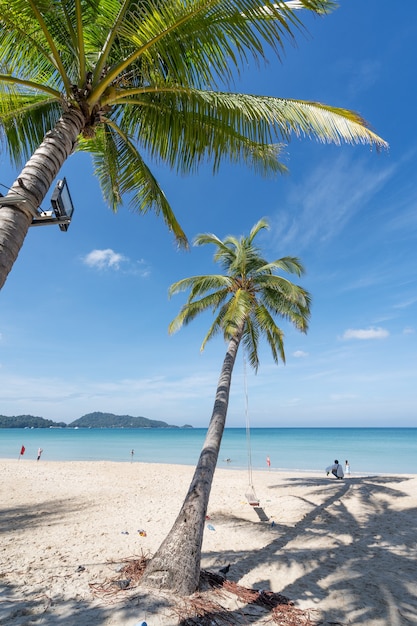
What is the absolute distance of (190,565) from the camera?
4.52 metres

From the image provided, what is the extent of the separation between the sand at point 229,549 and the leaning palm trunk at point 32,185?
3799mm

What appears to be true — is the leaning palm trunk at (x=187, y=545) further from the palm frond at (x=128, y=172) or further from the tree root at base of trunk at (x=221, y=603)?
the palm frond at (x=128, y=172)

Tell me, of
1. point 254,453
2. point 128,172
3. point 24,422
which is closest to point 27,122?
point 128,172

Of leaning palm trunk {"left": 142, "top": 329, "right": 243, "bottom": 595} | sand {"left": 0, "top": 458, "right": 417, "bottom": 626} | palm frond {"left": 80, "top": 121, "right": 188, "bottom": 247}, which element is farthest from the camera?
palm frond {"left": 80, "top": 121, "right": 188, "bottom": 247}

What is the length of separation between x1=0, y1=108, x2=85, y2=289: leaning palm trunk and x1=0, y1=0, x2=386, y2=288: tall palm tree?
11mm

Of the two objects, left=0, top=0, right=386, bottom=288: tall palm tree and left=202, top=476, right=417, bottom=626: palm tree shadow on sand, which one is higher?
left=0, top=0, right=386, bottom=288: tall palm tree

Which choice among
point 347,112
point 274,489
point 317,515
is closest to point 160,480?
point 274,489

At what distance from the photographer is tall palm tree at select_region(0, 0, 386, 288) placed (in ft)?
11.5

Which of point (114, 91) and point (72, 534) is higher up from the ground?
point (114, 91)

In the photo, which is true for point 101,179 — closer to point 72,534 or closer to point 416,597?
point 72,534

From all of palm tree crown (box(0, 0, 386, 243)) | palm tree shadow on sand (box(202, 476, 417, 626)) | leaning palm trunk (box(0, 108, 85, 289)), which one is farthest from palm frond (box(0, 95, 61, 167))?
palm tree shadow on sand (box(202, 476, 417, 626))

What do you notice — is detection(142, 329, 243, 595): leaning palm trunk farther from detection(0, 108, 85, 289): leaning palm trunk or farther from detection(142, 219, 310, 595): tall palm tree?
detection(0, 108, 85, 289): leaning palm trunk

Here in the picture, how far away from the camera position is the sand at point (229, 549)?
13.2 ft

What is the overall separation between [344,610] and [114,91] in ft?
23.3
